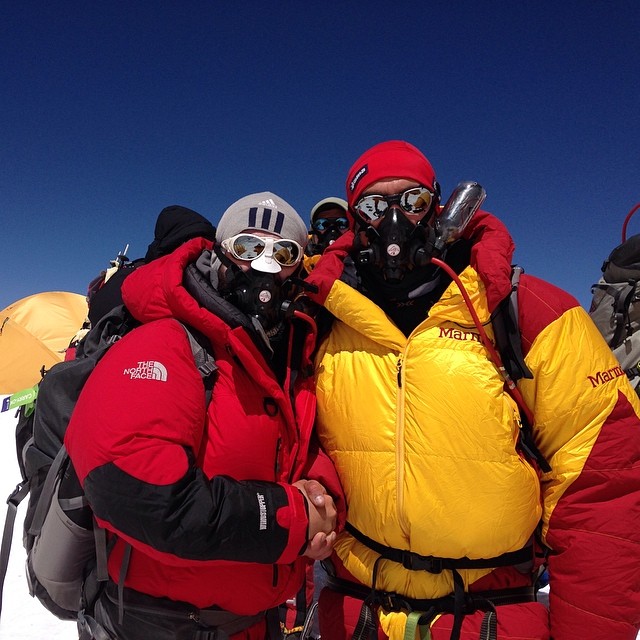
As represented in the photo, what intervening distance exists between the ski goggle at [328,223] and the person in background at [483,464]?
3.13 metres

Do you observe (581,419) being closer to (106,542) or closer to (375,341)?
Answer: (375,341)

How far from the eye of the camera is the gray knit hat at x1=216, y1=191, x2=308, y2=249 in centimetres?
218

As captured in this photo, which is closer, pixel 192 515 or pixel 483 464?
pixel 192 515

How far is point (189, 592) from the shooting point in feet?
5.71

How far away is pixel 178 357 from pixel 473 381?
1043 mm

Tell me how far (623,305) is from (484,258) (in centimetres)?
246

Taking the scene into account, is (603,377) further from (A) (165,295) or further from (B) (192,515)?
(A) (165,295)

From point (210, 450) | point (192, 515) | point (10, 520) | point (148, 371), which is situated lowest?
point (10, 520)

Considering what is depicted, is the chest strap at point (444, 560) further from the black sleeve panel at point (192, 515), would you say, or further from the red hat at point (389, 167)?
the red hat at point (389, 167)

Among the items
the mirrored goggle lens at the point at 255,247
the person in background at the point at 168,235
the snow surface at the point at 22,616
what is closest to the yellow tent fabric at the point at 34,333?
the person in background at the point at 168,235

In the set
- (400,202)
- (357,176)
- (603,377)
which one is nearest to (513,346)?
(603,377)

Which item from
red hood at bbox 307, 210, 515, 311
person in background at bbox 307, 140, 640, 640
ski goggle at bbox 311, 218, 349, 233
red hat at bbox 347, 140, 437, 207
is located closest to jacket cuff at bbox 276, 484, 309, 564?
person in background at bbox 307, 140, 640, 640

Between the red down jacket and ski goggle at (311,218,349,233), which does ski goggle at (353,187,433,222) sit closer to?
the red down jacket

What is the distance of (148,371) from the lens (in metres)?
1.62
